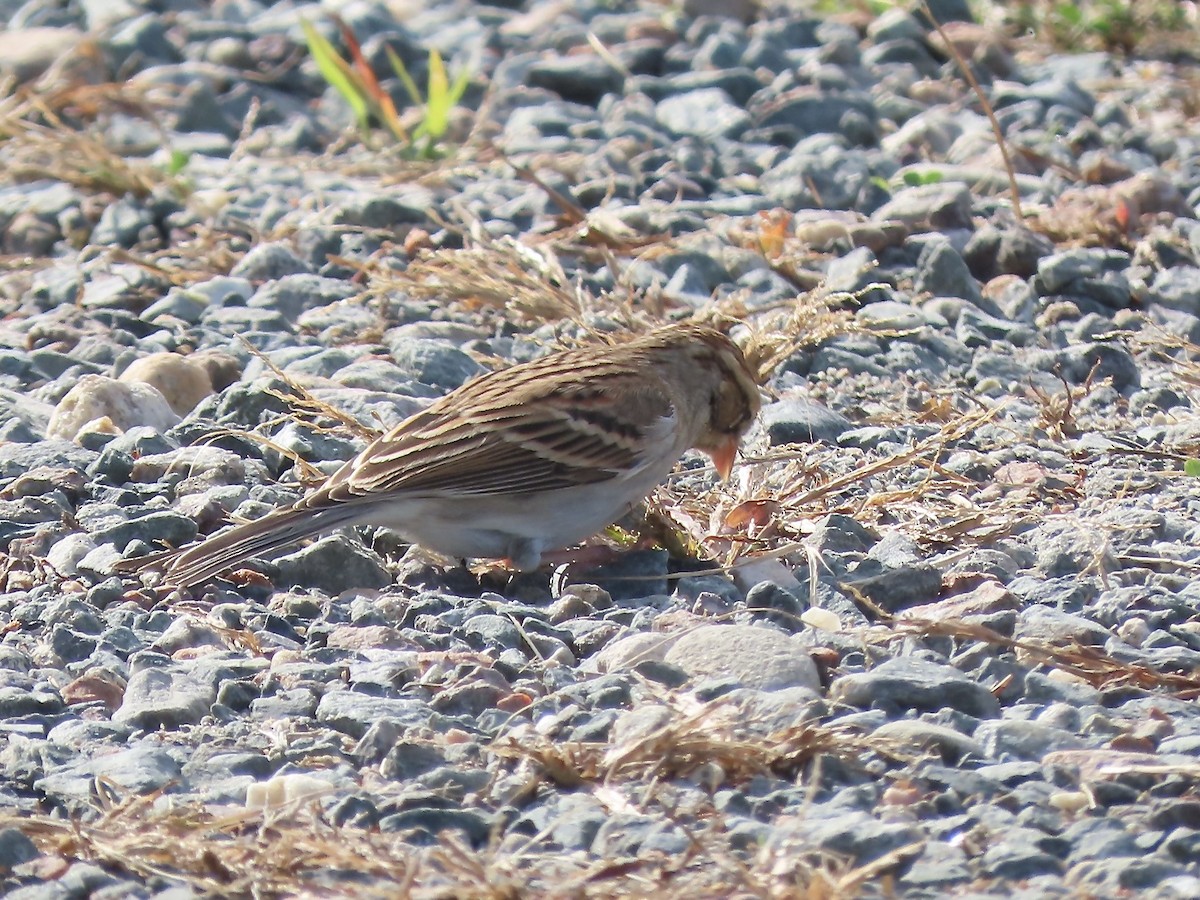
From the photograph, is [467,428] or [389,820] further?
[467,428]

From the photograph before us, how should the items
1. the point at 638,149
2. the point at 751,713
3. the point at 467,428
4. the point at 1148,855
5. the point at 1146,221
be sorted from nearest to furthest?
1. the point at 1148,855
2. the point at 751,713
3. the point at 467,428
4. the point at 1146,221
5. the point at 638,149

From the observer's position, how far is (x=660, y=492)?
5695 mm

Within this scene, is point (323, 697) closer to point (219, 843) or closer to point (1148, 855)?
point (219, 843)

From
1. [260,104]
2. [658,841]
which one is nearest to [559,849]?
[658,841]

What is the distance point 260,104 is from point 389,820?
6.55m

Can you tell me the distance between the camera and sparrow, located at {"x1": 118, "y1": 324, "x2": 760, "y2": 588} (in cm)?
495

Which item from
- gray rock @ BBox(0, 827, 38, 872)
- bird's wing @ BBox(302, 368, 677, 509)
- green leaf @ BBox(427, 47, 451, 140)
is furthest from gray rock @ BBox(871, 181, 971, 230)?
gray rock @ BBox(0, 827, 38, 872)

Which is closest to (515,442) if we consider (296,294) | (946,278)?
(296,294)

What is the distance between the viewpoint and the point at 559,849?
11.6ft

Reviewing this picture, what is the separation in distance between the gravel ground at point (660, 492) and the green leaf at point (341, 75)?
0.30m

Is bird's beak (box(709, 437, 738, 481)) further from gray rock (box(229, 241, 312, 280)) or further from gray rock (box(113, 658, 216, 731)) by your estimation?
gray rock (box(229, 241, 312, 280))

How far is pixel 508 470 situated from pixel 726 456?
0.76 metres

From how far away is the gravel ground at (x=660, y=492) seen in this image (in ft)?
Answer: 11.9

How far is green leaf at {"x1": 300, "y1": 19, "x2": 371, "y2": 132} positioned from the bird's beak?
3.63 m
